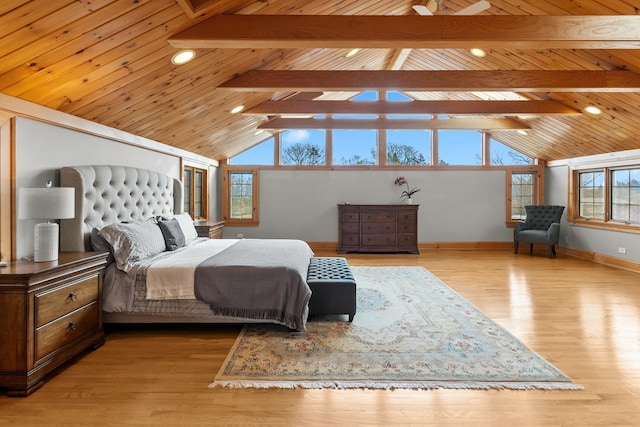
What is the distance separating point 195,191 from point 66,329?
476 cm

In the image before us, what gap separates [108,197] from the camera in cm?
376

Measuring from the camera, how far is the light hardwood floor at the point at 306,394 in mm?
2049

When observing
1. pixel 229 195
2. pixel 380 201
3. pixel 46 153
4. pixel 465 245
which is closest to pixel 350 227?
pixel 380 201

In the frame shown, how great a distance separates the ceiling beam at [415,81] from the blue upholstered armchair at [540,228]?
3.75 metres

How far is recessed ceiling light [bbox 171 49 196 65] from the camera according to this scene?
336 centimetres

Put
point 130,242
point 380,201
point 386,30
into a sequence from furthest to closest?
point 380,201, point 130,242, point 386,30

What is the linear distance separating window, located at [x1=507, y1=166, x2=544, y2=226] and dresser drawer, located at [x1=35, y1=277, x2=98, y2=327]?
26.6ft

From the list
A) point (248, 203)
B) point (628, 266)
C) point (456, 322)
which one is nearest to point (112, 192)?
point (456, 322)

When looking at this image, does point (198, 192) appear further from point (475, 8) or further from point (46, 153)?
point (475, 8)

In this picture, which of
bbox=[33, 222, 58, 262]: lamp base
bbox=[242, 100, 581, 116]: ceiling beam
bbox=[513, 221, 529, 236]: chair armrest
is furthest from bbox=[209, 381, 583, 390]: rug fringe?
bbox=[513, 221, 529, 236]: chair armrest

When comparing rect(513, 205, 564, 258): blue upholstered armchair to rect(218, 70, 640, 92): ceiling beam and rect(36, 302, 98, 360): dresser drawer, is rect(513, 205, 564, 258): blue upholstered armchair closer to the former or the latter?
rect(218, 70, 640, 92): ceiling beam

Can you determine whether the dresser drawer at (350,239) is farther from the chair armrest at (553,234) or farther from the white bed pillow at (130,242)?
the white bed pillow at (130,242)

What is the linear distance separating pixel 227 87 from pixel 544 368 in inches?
156

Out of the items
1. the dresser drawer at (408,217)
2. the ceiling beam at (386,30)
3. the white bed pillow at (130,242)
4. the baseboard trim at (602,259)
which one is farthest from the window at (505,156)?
the white bed pillow at (130,242)
